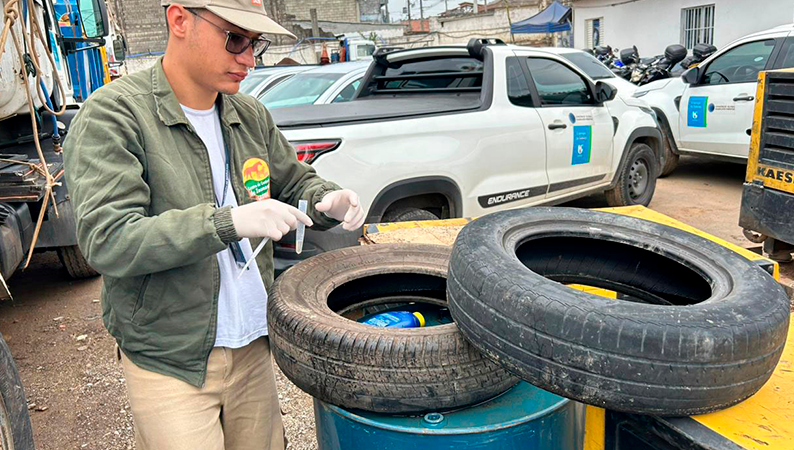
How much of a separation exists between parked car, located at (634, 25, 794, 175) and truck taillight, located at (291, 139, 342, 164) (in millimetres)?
5421

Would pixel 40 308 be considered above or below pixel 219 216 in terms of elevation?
below

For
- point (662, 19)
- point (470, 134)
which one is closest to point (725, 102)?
point (470, 134)

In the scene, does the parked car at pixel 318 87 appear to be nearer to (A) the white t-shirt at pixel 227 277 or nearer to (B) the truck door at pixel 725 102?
(B) the truck door at pixel 725 102

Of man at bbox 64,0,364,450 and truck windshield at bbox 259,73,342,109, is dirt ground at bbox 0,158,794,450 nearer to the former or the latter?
man at bbox 64,0,364,450

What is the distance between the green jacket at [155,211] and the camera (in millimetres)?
1539

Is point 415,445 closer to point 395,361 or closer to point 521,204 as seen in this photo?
point 395,361

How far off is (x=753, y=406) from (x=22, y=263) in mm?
4291

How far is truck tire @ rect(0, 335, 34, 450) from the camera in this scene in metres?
2.13

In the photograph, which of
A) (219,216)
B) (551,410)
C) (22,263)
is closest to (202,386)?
(219,216)

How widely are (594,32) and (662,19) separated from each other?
495 centimetres

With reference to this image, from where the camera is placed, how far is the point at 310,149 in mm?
4094

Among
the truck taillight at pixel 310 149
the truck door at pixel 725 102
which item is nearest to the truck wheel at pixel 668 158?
the truck door at pixel 725 102

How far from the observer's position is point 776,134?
427cm

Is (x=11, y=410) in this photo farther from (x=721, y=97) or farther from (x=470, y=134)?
(x=721, y=97)
